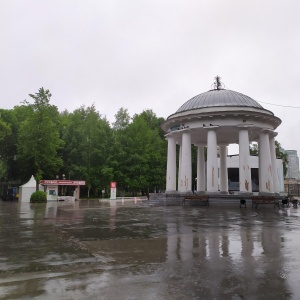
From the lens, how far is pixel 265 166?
31.6 metres

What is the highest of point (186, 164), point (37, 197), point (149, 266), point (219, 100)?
point (219, 100)

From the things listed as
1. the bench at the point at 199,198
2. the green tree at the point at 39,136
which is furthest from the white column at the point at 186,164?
the green tree at the point at 39,136

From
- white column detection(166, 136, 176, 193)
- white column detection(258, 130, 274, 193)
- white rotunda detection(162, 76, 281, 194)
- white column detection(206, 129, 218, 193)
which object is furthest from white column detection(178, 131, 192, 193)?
white column detection(258, 130, 274, 193)

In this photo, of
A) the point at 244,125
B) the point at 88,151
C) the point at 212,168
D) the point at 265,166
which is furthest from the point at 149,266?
the point at 88,151

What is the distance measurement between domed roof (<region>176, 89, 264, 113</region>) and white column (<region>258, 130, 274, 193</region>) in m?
3.46

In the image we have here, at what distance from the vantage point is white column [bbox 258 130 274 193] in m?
31.2

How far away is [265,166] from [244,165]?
287 cm

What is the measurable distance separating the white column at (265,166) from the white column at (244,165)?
223cm

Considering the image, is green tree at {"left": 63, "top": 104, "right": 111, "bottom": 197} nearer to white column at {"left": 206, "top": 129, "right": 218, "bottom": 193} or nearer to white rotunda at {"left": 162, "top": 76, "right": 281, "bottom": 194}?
white rotunda at {"left": 162, "top": 76, "right": 281, "bottom": 194}

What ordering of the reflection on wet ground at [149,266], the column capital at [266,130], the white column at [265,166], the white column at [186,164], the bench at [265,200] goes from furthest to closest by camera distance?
1. the white column at [186,164]
2. the column capital at [266,130]
3. the white column at [265,166]
4. the bench at [265,200]
5. the reflection on wet ground at [149,266]

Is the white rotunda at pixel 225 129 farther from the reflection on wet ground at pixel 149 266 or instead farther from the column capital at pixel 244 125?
the reflection on wet ground at pixel 149 266

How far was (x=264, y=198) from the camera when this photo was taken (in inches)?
1093

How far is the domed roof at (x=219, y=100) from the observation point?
3250cm

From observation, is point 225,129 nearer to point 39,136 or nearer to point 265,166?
point 265,166
